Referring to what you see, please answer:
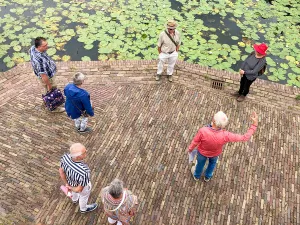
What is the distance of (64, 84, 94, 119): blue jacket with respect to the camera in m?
5.29

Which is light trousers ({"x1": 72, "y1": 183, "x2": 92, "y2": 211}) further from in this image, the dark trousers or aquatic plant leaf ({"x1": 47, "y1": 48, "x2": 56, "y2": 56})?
aquatic plant leaf ({"x1": 47, "y1": 48, "x2": 56, "y2": 56})

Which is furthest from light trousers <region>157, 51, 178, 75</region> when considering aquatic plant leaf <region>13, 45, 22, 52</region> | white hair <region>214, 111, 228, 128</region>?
aquatic plant leaf <region>13, 45, 22, 52</region>

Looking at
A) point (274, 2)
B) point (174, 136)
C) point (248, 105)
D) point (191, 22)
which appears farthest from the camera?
point (274, 2)

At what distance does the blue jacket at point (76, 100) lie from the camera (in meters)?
5.29

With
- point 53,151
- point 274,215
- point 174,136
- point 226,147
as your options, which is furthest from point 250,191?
point 53,151

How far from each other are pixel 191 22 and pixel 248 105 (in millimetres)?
4038

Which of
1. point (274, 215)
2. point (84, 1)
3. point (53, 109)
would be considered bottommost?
point (274, 215)

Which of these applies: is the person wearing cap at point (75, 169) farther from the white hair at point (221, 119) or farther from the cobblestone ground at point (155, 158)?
the white hair at point (221, 119)

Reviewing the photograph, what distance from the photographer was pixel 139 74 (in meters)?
7.67

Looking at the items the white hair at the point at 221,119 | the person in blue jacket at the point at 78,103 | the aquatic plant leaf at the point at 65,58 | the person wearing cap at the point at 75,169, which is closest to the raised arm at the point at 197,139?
the white hair at the point at 221,119

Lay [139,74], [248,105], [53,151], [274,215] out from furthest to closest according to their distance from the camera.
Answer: [139,74] → [248,105] → [53,151] → [274,215]

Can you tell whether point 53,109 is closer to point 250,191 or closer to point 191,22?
point 250,191

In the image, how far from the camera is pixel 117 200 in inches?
149

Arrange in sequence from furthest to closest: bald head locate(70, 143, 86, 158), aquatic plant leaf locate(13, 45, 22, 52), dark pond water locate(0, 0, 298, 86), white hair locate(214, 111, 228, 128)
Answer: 1. dark pond water locate(0, 0, 298, 86)
2. aquatic plant leaf locate(13, 45, 22, 52)
3. white hair locate(214, 111, 228, 128)
4. bald head locate(70, 143, 86, 158)
